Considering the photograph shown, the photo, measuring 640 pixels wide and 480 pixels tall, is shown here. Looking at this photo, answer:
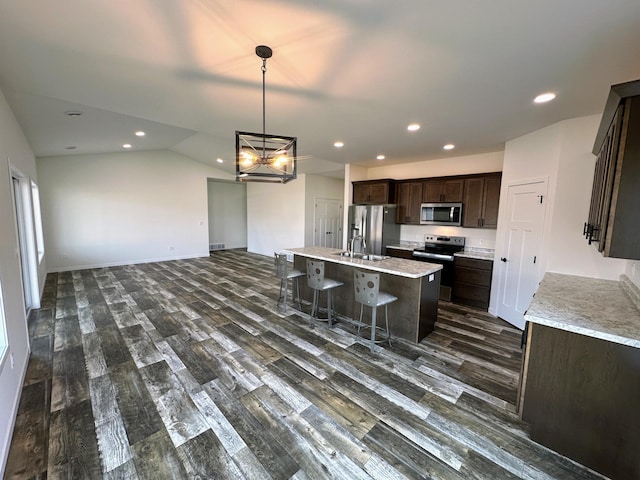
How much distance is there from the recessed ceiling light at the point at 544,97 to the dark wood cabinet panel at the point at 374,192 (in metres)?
3.11

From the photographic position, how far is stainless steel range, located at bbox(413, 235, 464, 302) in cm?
471

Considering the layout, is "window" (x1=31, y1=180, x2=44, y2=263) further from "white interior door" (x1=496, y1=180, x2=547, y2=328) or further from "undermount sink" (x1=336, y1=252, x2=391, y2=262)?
"white interior door" (x1=496, y1=180, x2=547, y2=328)

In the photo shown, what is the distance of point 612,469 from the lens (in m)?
1.62

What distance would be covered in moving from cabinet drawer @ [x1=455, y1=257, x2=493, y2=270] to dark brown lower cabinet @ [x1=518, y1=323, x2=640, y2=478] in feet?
9.09

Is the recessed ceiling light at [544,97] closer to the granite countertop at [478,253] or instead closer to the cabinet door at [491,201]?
the cabinet door at [491,201]

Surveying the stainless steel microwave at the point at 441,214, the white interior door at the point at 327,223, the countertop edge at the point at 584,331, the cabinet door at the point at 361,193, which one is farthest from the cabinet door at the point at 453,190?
the white interior door at the point at 327,223

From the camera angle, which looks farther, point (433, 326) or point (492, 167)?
point (492, 167)

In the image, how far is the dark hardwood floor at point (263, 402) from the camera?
168cm

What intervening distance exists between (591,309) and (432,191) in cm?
356

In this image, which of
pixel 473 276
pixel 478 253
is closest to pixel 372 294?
pixel 473 276

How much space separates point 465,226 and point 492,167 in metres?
1.16

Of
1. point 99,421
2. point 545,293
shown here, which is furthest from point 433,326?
point 99,421

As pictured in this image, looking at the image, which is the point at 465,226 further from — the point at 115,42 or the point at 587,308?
the point at 115,42

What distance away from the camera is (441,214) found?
5.05m
